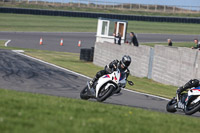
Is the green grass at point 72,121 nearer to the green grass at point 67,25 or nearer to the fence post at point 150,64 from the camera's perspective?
the fence post at point 150,64

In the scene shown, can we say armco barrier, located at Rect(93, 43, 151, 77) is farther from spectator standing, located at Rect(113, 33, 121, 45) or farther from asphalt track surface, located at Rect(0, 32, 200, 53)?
asphalt track surface, located at Rect(0, 32, 200, 53)

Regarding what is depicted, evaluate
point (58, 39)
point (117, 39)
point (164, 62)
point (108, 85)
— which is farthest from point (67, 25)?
point (108, 85)

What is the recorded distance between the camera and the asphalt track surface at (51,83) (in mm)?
13641

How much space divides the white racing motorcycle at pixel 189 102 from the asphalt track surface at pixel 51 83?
2.98ft

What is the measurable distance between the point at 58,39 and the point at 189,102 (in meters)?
32.9

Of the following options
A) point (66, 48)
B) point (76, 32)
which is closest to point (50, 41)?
point (66, 48)

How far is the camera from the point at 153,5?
6675 centimetres

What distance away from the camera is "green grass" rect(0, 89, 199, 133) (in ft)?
19.5

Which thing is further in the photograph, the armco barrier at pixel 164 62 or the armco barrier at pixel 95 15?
the armco barrier at pixel 95 15

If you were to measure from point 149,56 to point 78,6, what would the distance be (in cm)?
4629

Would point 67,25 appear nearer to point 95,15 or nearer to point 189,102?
point 95,15

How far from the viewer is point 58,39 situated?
43062 mm

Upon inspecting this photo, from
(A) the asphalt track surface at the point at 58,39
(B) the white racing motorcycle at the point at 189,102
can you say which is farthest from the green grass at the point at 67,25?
(B) the white racing motorcycle at the point at 189,102

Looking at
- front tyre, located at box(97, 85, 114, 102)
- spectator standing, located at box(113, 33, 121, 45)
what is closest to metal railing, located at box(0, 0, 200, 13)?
spectator standing, located at box(113, 33, 121, 45)
